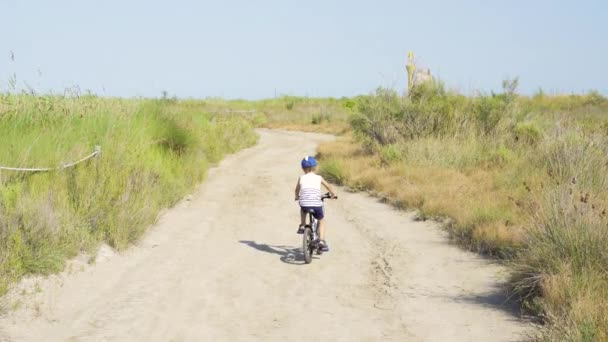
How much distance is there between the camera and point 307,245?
10.8 m

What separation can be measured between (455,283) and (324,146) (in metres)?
18.0

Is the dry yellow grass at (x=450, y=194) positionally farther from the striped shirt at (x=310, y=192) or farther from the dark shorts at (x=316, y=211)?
the striped shirt at (x=310, y=192)

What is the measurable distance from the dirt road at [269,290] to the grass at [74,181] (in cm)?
37

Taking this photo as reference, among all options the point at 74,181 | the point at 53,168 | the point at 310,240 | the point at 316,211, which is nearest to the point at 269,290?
the point at 310,240

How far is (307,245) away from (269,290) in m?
1.56

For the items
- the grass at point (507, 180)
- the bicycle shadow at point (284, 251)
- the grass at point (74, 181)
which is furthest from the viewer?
the bicycle shadow at point (284, 251)

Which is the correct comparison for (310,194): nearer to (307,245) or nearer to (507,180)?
(307,245)

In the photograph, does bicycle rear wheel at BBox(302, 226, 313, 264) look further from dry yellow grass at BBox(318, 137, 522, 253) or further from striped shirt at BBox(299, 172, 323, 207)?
dry yellow grass at BBox(318, 137, 522, 253)

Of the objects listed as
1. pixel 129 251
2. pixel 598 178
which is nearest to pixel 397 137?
pixel 598 178

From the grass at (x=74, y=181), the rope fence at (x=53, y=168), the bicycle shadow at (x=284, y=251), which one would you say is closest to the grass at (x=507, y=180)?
the bicycle shadow at (x=284, y=251)

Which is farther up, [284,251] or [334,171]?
[334,171]

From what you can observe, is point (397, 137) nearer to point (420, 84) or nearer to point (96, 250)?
point (420, 84)

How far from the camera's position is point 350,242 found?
12.5m

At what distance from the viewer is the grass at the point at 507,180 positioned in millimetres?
7980
